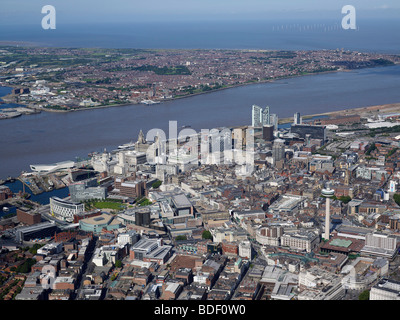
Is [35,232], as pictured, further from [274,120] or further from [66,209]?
[274,120]

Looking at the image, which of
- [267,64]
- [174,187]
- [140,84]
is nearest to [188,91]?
[140,84]

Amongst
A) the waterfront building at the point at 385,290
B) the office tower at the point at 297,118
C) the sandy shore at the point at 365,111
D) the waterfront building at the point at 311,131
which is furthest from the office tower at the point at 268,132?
the waterfront building at the point at 385,290

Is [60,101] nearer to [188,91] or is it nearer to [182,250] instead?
[188,91]

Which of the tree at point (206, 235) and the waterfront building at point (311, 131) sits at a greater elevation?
the waterfront building at point (311, 131)

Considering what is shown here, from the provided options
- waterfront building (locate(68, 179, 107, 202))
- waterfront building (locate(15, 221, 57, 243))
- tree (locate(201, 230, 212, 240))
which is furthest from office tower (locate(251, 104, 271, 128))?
waterfront building (locate(15, 221, 57, 243))

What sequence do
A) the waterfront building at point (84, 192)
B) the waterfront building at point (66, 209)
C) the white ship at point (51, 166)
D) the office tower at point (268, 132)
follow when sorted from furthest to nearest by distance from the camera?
the office tower at point (268, 132) → the white ship at point (51, 166) → the waterfront building at point (84, 192) → the waterfront building at point (66, 209)

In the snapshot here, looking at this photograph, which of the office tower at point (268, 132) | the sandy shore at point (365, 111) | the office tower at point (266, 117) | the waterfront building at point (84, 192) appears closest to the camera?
the waterfront building at point (84, 192)

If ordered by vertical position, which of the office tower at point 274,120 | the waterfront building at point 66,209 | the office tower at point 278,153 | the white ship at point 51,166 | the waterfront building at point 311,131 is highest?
the office tower at point 274,120

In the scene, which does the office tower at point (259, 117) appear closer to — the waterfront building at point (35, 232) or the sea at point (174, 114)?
the sea at point (174, 114)
